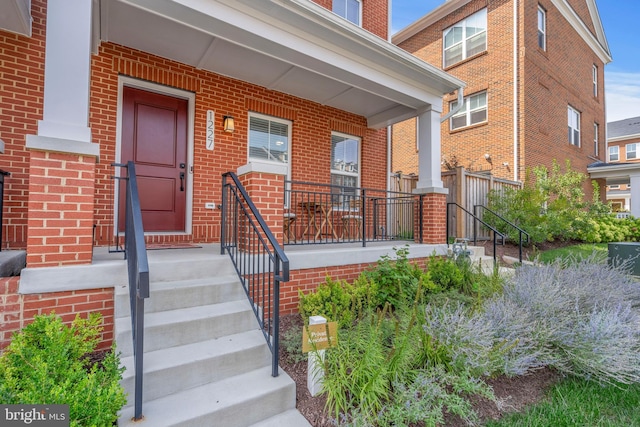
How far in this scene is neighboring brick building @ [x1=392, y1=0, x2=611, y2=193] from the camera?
10109 millimetres

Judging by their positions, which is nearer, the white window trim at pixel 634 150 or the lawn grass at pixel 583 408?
the lawn grass at pixel 583 408

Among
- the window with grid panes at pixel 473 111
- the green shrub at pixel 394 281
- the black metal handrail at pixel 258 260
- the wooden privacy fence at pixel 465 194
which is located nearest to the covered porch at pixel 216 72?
the black metal handrail at pixel 258 260

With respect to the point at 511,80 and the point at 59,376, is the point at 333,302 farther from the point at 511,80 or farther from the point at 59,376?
the point at 511,80

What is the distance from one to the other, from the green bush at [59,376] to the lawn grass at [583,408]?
237 cm

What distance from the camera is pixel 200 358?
7.62 feet

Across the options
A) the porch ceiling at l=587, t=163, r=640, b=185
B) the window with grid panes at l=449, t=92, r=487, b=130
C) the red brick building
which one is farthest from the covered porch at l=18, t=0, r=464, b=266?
the red brick building

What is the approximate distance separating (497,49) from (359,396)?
12.0m

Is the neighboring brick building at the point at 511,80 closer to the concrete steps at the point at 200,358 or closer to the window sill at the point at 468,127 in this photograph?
the window sill at the point at 468,127

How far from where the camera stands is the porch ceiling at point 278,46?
3.47 meters

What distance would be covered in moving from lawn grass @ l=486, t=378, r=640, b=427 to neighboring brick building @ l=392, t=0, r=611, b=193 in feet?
28.0

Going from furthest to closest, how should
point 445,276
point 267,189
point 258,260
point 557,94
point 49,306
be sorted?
point 557,94, point 445,276, point 267,189, point 258,260, point 49,306

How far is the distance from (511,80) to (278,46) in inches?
366

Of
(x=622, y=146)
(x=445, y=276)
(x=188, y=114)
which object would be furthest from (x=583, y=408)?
(x=622, y=146)

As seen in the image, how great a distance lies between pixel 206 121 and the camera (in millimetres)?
4945
